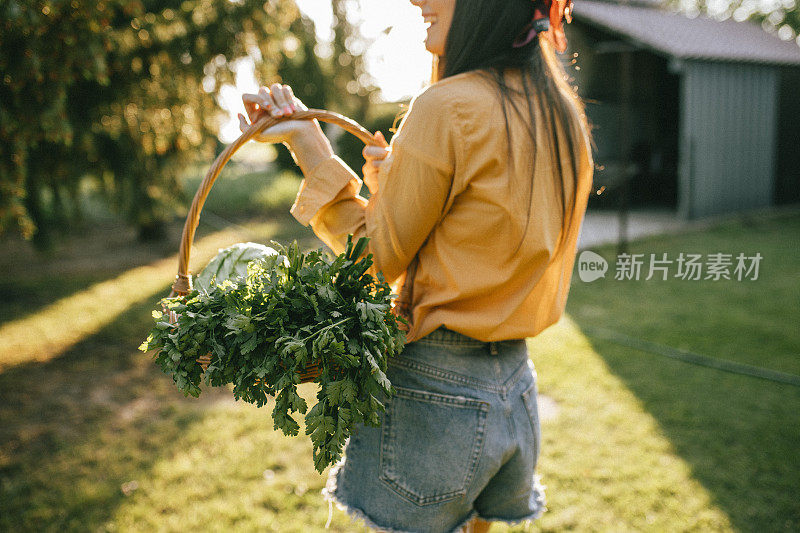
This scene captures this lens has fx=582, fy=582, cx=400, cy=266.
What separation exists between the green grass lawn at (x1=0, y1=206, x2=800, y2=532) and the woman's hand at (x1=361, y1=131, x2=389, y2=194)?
1.92 metres

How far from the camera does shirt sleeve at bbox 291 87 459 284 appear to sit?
45.5 inches

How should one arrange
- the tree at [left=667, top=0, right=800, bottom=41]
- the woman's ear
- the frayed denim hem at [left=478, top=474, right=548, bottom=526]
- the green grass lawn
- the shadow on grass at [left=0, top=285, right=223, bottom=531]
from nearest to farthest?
the woman's ear < the frayed denim hem at [left=478, top=474, right=548, bottom=526] < the green grass lawn < the shadow on grass at [left=0, top=285, right=223, bottom=531] < the tree at [left=667, top=0, right=800, bottom=41]

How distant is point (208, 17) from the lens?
4094mm

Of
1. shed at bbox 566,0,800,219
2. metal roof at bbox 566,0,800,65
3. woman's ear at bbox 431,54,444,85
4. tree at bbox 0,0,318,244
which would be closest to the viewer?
woman's ear at bbox 431,54,444,85

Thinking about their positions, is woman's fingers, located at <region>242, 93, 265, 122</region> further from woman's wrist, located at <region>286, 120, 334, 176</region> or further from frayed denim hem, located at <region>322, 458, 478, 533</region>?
frayed denim hem, located at <region>322, 458, 478, 533</region>

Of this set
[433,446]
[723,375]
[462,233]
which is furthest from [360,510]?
[723,375]

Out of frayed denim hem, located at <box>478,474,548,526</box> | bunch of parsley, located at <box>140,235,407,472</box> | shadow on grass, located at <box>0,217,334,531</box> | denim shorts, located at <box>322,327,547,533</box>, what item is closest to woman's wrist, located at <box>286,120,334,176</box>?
bunch of parsley, located at <box>140,235,407,472</box>

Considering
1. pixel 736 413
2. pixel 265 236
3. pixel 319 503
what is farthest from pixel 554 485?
pixel 265 236

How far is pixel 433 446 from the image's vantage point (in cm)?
130

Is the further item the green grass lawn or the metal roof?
the metal roof

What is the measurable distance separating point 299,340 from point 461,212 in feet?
1.39

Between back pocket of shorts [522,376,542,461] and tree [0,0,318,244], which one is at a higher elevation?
tree [0,0,318,244]

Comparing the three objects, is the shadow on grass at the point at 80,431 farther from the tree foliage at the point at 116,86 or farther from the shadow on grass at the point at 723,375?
the shadow on grass at the point at 723,375

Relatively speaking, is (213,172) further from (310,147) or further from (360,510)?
(360,510)
